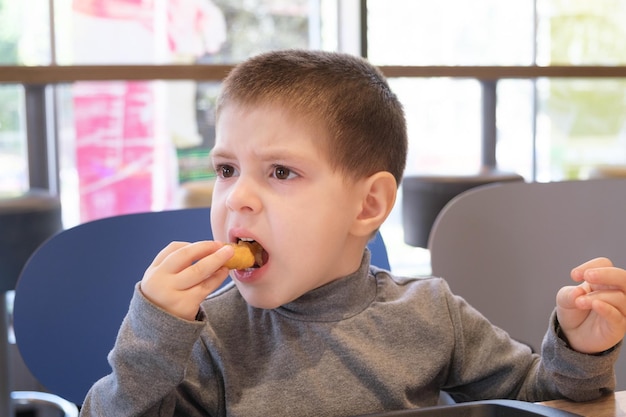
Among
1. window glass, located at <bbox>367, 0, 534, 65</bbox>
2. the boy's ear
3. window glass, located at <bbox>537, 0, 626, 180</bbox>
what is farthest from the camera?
window glass, located at <bbox>537, 0, 626, 180</bbox>

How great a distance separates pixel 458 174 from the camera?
9.23 feet

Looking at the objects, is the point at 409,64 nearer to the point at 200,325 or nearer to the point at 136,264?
the point at 136,264

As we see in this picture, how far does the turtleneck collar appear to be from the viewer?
1017 millimetres

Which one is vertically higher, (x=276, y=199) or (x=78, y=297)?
(x=276, y=199)

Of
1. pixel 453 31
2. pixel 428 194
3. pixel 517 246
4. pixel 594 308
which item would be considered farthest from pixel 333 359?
pixel 453 31

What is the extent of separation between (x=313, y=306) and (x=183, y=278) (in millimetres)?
229

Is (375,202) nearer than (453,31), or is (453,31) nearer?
(375,202)

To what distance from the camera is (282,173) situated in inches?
37.5

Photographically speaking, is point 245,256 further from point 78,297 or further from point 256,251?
point 78,297

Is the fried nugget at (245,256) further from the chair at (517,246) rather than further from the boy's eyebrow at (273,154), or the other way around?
the chair at (517,246)

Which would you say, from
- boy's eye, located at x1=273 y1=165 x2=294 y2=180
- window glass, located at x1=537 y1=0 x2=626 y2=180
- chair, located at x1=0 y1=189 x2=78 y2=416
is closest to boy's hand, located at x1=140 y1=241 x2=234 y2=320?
boy's eye, located at x1=273 y1=165 x2=294 y2=180

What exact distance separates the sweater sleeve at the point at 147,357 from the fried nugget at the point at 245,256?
7 centimetres

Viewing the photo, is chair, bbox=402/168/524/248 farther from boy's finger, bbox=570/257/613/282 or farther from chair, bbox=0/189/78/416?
boy's finger, bbox=570/257/613/282

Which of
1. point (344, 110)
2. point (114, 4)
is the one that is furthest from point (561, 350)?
point (114, 4)
